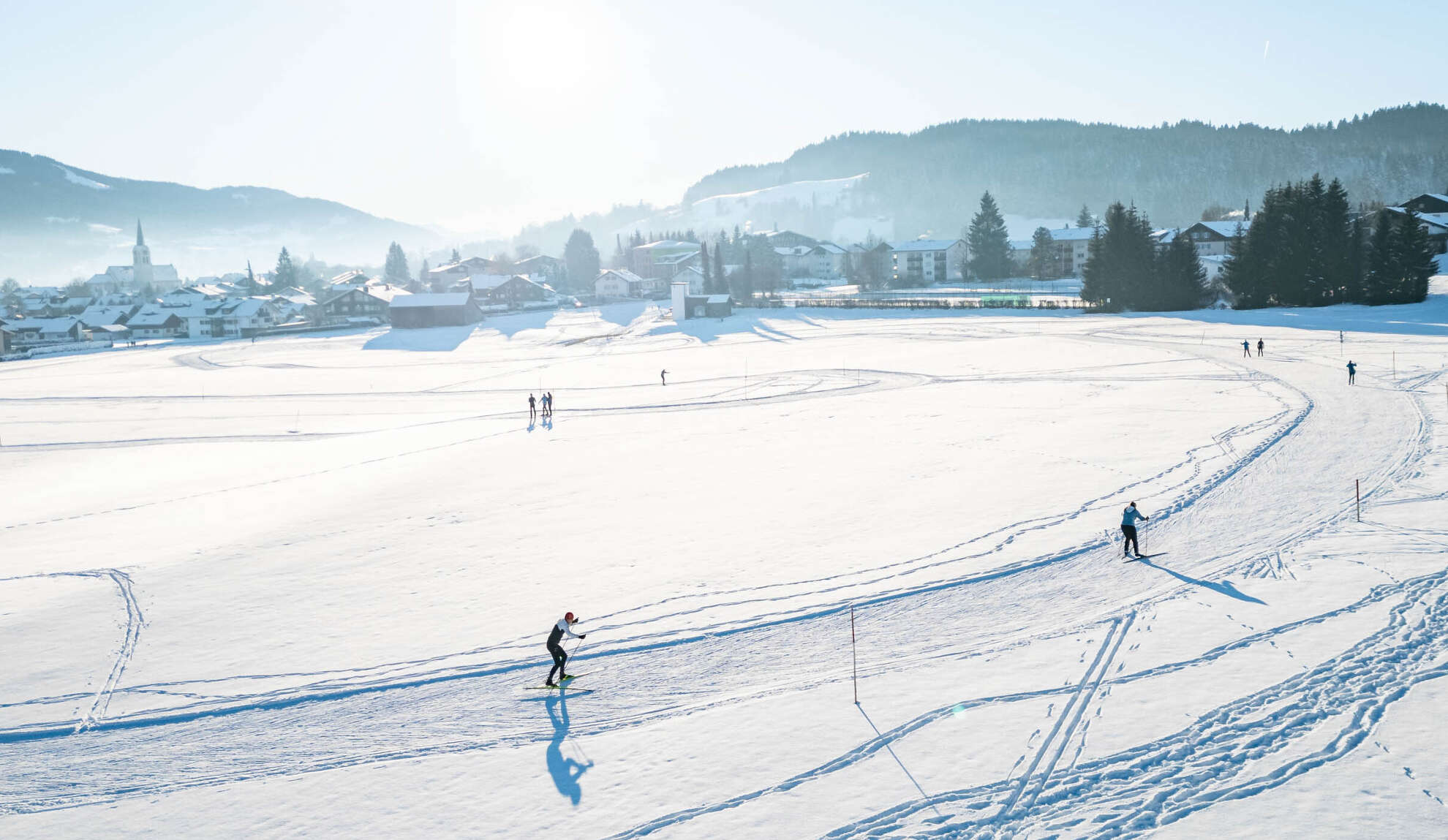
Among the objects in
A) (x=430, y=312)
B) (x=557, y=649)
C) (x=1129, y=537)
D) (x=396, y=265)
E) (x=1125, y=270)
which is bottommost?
(x=557, y=649)

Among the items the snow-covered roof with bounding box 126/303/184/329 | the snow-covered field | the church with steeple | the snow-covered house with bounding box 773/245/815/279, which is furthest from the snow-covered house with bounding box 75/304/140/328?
the snow-covered house with bounding box 773/245/815/279

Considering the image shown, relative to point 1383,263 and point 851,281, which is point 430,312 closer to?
point 851,281

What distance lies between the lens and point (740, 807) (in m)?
9.71

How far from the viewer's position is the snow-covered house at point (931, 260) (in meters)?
124

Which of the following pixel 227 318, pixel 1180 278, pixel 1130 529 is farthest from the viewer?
pixel 227 318

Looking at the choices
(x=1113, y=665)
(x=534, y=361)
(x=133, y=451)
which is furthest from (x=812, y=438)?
(x=534, y=361)

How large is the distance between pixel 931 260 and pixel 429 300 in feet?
233

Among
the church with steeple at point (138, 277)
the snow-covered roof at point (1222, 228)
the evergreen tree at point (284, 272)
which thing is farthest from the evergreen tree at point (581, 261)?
the snow-covered roof at point (1222, 228)

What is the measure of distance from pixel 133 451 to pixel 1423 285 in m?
77.7

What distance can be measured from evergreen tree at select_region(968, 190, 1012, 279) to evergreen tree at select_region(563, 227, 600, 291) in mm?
73211

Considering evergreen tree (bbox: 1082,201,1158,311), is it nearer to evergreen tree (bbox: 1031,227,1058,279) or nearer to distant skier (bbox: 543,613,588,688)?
evergreen tree (bbox: 1031,227,1058,279)

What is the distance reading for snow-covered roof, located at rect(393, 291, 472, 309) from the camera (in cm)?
9394

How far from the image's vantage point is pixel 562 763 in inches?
428

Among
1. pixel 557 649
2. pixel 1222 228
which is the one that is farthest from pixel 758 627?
pixel 1222 228
